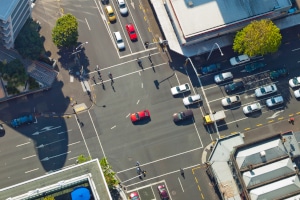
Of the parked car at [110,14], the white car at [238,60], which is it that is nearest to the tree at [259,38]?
the white car at [238,60]

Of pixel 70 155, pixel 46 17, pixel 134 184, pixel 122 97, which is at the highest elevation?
pixel 46 17

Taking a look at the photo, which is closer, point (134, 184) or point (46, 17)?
point (134, 184)

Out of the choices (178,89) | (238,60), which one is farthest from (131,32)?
(238,60)

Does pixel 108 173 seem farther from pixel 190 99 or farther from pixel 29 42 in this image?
pixel 29 42

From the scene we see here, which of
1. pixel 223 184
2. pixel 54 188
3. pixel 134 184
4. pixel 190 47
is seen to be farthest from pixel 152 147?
pixel 54 188

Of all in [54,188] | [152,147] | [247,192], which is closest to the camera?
[54,188]

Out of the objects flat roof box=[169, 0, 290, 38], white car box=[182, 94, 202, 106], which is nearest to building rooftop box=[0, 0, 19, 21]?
flat roof box=[169, 0, 290, 38]

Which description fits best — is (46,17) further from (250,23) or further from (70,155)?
(250,23)
